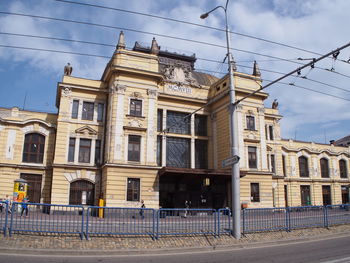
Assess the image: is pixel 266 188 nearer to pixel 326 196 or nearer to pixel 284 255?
pixel 326 196

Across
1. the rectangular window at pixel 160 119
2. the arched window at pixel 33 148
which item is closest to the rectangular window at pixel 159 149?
the rectangular window at pixel 160 119

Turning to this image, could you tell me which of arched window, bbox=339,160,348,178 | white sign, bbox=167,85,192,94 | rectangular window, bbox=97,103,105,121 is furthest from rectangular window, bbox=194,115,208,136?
arched window, bbox=339,160,348,178

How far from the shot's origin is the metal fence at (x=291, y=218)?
15.3 meters

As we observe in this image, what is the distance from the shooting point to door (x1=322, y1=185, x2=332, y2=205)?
43375mm

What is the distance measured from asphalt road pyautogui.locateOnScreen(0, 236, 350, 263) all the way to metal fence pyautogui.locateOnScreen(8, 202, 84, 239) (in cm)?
136

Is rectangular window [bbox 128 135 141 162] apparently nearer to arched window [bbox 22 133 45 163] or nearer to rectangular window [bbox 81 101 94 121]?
rectangular window [bbox 81 101 94 121]

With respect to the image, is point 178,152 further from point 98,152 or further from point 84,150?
point 84,150

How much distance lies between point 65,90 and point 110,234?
67.0 ft

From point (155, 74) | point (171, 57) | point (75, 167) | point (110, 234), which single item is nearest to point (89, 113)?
point (75, 167)

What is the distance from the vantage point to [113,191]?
2623cm

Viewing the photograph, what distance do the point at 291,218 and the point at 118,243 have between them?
946cm

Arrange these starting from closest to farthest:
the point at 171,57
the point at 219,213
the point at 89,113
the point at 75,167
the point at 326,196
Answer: the point at 219,213
the point at 75,167
the point at 89,113
the point at 171,57
the point at 326,196

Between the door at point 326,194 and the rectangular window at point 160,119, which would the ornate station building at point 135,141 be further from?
the door at point 326,194

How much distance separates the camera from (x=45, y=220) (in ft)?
39.6
